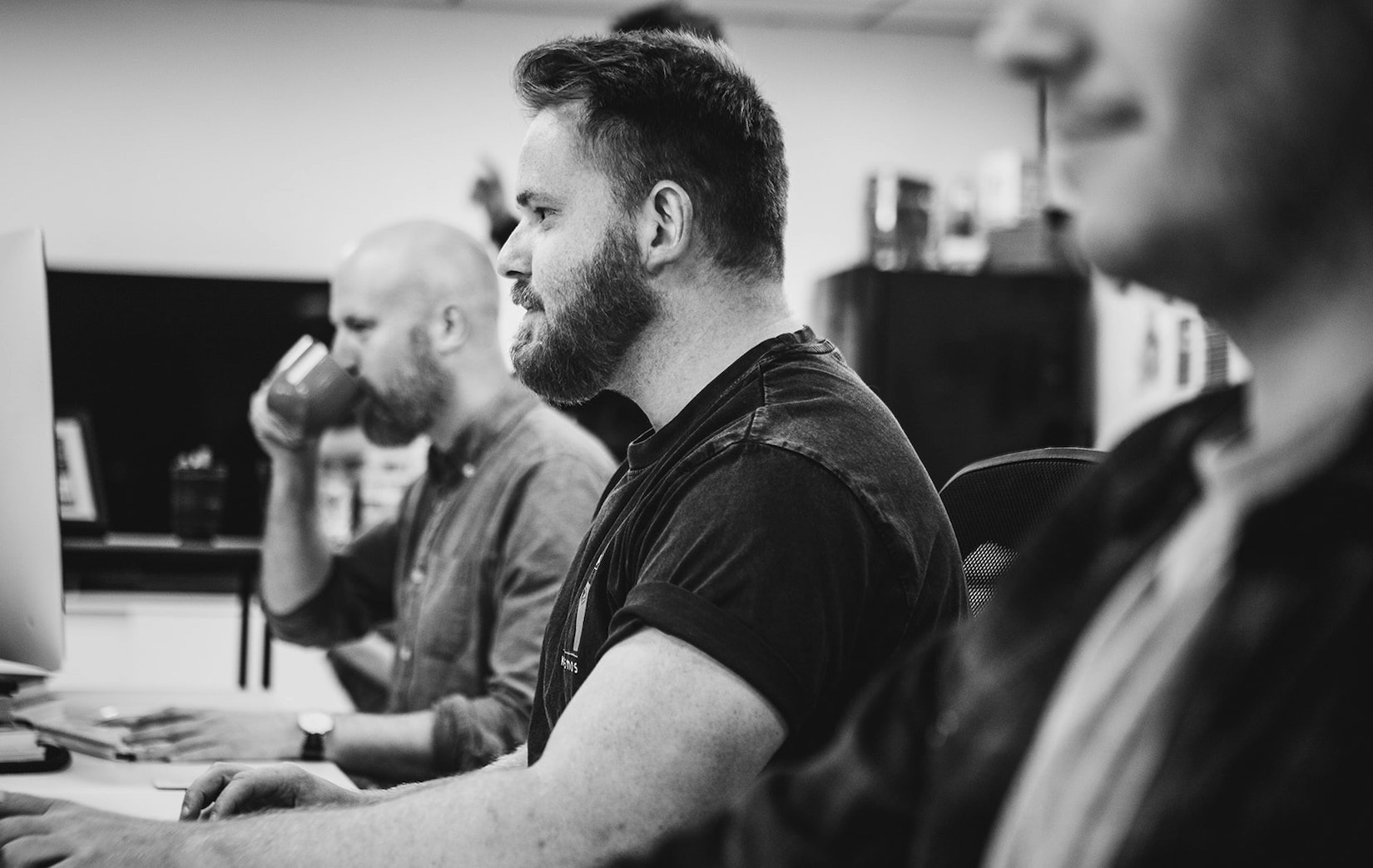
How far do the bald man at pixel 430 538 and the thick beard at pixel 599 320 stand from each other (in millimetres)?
542

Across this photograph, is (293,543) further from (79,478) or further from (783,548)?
(783,548)

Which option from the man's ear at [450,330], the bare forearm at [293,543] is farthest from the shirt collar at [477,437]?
the bare forearm at [293,543]

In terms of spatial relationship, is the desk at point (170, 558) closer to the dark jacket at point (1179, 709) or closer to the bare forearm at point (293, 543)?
the bare forearm at point (293, 543)

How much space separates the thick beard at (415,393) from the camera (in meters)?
2.14

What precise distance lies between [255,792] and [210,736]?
18.0 inches

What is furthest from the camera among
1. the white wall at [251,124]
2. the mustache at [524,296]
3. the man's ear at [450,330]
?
the white wall at [251,124]

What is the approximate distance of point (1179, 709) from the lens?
0.41 metres

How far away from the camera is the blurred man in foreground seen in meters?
0.39

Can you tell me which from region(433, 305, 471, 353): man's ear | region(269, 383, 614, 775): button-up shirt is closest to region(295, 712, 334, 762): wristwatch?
region(269, 383, 614, 775): button-up shirt

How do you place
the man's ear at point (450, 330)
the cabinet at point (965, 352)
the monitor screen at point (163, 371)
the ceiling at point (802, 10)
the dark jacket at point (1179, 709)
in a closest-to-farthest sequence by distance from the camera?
1. the dark jacket at point (1179, 709)
2. the man's ear at point (450, 330)
3. the monitor screen at point (163, 371)
4. the cabinet at point (965, 352)
5. the ceiling at point (802, 10)

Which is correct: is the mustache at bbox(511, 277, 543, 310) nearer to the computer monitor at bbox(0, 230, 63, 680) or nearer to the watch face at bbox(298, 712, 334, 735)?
the computer monitor at bbox(0, 230, 63, 680)

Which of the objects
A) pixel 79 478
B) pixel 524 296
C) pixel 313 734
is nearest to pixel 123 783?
pixel 313 734

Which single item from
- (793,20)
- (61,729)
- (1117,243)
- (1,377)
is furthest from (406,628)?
(793,20)

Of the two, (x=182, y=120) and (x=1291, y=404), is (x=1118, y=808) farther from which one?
(x=182, y=120)
